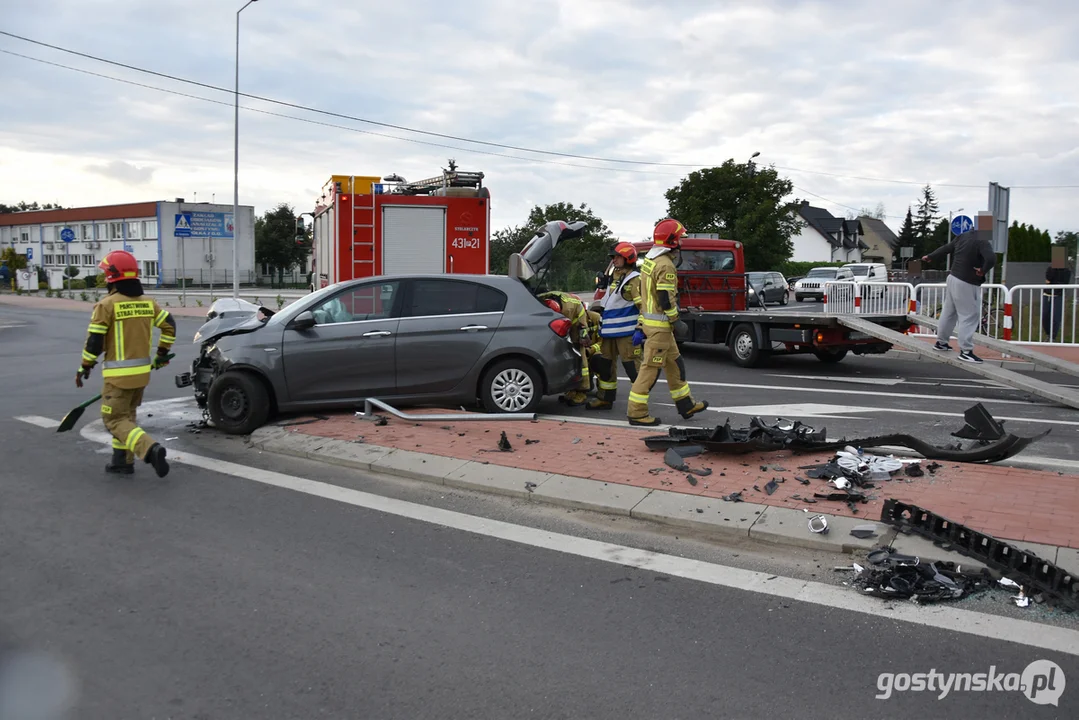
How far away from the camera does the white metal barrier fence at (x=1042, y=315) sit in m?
14.8

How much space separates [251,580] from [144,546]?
99cm

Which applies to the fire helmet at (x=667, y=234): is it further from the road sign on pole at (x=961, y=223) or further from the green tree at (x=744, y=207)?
the green tree at (x=744, y=207)

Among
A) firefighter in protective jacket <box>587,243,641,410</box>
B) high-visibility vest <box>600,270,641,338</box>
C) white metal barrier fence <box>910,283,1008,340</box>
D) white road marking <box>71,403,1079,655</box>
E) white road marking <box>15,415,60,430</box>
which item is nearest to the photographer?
white road marking <box>71,403,1079,655</box>

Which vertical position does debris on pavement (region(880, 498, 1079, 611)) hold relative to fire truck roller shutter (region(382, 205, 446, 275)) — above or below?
below

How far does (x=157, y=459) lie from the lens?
6.60 metres

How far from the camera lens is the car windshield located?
16453 millimetres

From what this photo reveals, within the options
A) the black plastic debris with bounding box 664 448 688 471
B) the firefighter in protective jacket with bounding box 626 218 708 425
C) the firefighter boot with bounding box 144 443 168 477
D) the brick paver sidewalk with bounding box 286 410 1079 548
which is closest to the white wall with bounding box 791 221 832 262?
the firefighter in protective jacket with bounding box 626 218 708 425

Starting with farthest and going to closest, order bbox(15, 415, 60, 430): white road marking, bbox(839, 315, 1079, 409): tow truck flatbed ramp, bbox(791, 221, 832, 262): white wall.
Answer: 1. bbox(791, 221, 832, 262): white wall
2. bbox(839, 315, 1079, 409): tow truck flatbed ramp
3. bbox(15, 415, 60, 430): white road marking

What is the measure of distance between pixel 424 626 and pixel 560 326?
5.33 m

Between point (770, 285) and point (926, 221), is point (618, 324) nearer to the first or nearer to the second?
point (770, 285)

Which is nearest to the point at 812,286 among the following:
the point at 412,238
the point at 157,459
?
the point at 412,238

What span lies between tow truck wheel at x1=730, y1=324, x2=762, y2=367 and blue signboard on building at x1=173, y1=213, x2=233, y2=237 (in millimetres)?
35095

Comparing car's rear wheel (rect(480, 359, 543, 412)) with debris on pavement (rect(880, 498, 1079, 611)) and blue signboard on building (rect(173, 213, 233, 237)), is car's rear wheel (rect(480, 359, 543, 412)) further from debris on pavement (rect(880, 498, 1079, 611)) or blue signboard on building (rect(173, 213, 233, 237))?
blue signboard on building (rect(173, 213, 233, 237))

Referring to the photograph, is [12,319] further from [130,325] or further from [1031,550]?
[1031,550]
